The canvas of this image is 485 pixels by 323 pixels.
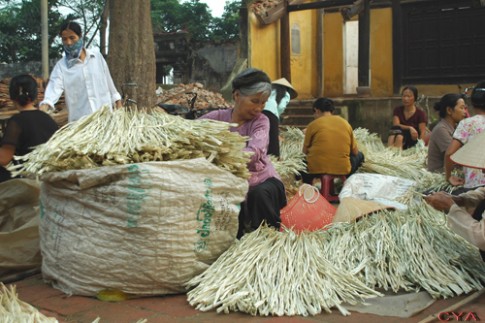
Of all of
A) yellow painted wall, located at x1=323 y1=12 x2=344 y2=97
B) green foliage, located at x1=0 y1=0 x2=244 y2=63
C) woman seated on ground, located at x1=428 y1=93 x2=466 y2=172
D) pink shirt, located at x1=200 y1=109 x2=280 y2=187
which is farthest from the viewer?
green foliage, located at x1=0 y1=0 x2=244 y2=63

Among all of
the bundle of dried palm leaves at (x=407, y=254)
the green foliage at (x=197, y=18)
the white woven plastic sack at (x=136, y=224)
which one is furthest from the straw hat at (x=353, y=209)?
the green foliage at (x=197, y=18)

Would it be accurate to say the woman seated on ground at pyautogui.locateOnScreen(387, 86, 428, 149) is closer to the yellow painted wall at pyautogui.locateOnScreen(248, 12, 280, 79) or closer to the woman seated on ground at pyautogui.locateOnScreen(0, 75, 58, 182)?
the yellow painted wall at pyautogui.locateOnScreen(248, 12, 280, 79)

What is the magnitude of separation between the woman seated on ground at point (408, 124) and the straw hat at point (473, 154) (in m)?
4.77

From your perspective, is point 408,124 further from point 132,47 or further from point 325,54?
point 325,54

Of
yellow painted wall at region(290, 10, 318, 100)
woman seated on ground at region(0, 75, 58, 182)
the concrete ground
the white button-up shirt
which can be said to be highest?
yellow painted wall at region(290, 10, 318, 100)

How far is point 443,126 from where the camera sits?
220 inches

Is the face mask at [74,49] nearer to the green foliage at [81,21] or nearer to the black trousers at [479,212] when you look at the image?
the black trousers at [479,212]

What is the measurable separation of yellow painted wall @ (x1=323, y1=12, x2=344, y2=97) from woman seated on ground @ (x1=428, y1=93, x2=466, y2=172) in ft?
28.9

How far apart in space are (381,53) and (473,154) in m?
11.0

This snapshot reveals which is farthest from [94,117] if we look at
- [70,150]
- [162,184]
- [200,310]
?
[200,310]

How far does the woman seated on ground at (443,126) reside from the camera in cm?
558

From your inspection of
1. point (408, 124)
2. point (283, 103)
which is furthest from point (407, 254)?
point (408, 124)

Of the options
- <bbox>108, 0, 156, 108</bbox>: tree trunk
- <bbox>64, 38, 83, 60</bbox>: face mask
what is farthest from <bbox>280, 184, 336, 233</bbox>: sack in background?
<bbox>108, 0, 156, 108</bbox>: tree trunk

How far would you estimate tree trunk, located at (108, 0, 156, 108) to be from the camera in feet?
20.5
